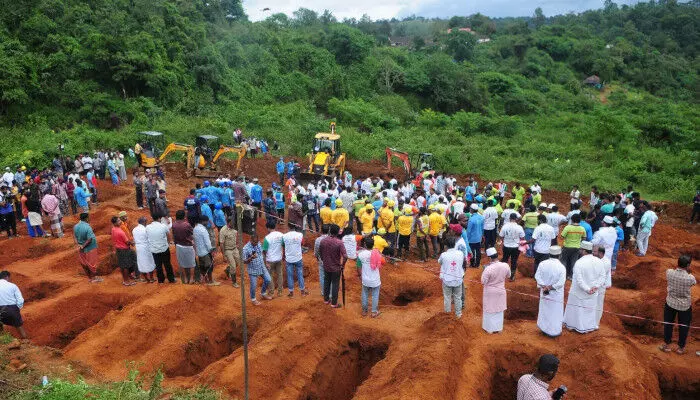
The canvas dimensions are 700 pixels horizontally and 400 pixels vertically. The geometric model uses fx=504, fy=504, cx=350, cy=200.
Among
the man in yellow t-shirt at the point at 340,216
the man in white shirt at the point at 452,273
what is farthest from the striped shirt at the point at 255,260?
the man in white shirt at the point at 452,273

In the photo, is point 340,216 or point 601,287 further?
point 340,216

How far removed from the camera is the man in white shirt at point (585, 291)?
8.89 meters

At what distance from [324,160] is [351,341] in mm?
13451

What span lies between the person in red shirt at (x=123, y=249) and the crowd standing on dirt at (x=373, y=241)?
0.08ft

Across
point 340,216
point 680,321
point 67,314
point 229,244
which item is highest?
point 229,244

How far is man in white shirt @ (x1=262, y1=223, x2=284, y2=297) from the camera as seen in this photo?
1027 cm

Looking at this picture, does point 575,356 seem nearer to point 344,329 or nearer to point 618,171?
point 344,329

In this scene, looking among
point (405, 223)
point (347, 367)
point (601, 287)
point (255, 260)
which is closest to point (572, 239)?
point (601, 287)

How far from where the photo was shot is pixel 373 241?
32.2 feet

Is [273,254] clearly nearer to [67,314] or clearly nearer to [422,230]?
[422,230]

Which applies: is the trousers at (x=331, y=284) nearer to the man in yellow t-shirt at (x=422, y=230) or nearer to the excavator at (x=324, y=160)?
the man in yellow t-shirt at (x=422, y=230)

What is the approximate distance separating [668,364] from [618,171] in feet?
67.8

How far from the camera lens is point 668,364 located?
8.48 meters

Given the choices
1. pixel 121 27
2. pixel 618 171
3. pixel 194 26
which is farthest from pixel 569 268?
pixel 194 26
